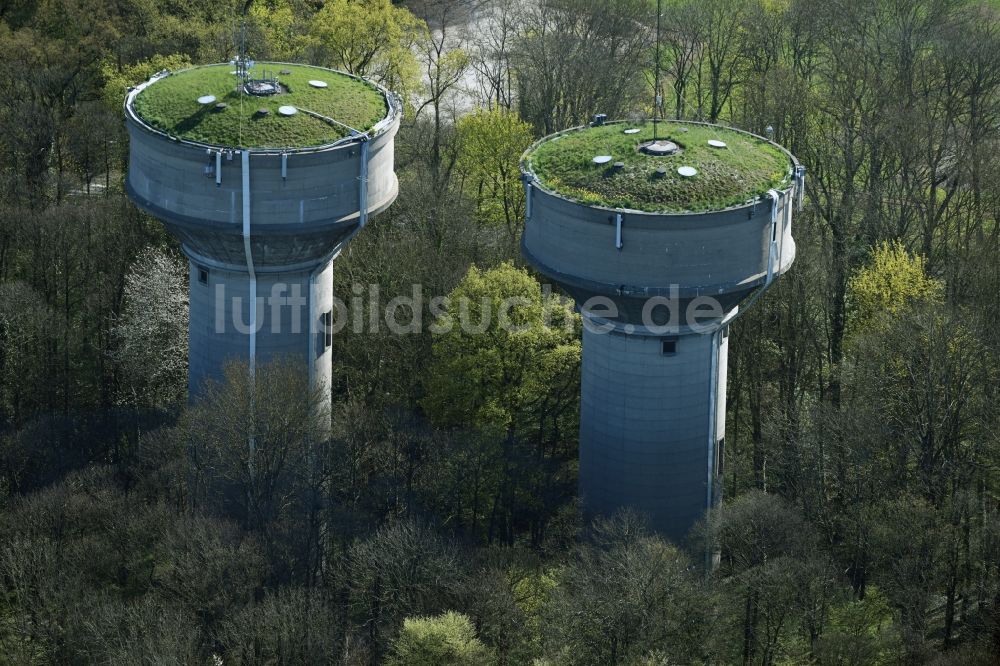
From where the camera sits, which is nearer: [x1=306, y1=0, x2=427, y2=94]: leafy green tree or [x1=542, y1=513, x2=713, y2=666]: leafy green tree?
[x1=542, y1=513, x2=713, y2=666]: leafy green tree

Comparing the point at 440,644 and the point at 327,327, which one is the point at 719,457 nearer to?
the point at 327,327

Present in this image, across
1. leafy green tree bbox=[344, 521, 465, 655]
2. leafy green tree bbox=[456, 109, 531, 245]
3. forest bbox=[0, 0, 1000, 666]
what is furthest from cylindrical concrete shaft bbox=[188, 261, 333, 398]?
leafy green tree bbox=[456, 109, 531, 245]

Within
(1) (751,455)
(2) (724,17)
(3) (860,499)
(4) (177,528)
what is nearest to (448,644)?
(4) (177,528)

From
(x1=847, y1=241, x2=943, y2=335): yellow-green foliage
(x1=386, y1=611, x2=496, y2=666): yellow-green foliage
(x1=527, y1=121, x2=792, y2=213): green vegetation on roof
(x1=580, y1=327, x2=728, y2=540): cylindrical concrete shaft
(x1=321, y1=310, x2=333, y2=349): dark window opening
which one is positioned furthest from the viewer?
(x1=847, y1=241, x2=943, y2=335): yellow-green foliage

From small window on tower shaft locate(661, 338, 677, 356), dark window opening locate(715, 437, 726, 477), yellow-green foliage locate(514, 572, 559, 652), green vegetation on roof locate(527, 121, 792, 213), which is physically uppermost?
green vegetation on roof locate(527, 121, 792, 213)

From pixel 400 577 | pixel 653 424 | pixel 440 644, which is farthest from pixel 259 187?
pixel 440 644

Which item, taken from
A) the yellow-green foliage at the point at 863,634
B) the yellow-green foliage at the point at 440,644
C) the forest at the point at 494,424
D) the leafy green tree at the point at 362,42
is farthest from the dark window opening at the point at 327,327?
the leafy green tree at the point at 362,42

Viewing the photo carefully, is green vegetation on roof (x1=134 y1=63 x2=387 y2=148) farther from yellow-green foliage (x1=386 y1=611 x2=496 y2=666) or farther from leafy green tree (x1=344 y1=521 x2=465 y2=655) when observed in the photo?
yellow-green foliage (x1=386 y1=611 x2=496 y2=666)

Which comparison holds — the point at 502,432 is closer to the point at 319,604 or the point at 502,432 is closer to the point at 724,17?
the point at 319,604
